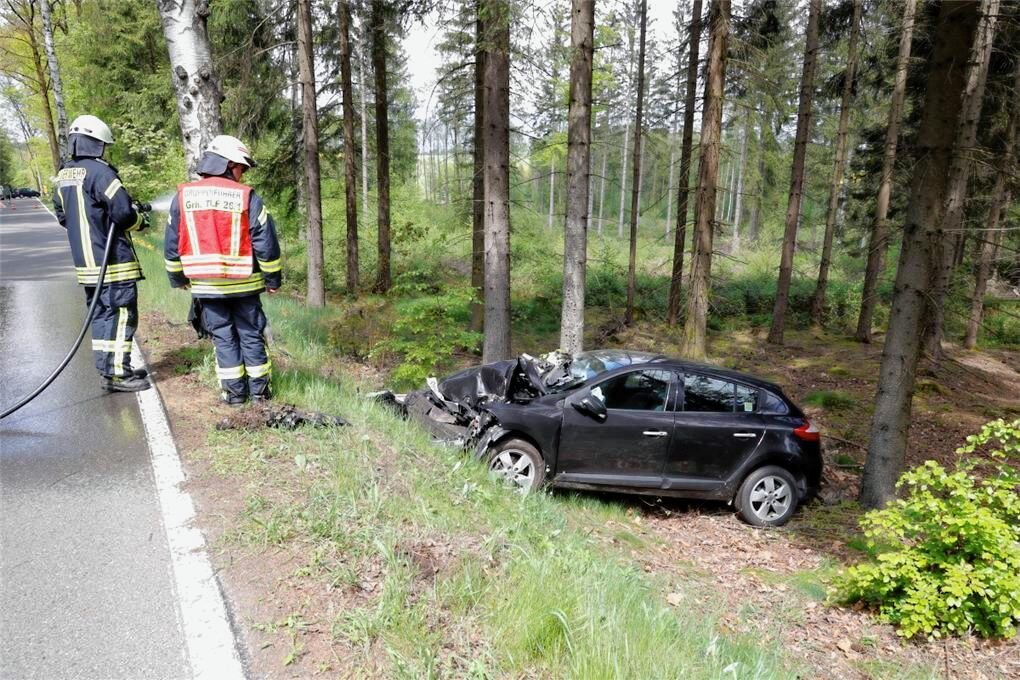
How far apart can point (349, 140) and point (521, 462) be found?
1468 centimetres

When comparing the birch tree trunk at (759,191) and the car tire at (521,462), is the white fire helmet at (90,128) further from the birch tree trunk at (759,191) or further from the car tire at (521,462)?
the birch tree trunk at (759,191)

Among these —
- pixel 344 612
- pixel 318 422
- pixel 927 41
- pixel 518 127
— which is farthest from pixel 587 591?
pixel 927 41

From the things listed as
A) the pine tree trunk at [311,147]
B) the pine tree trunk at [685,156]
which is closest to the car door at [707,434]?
the pine tree trunk at [685,156]

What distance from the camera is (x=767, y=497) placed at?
7059mm

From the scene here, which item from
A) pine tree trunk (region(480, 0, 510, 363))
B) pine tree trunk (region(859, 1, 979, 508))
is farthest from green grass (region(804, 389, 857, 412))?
pine tree trunk (region(480, 0, 510, 363))

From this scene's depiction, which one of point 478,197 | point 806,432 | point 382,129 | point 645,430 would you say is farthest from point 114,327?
point 382,129

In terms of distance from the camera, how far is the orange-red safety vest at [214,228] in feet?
14.6

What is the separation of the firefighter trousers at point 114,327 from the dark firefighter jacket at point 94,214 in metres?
0.11

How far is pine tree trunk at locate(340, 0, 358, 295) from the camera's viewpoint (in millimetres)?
16844

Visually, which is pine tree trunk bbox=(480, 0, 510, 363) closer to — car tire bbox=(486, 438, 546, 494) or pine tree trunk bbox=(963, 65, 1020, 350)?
car tire bbox=(486, 438, 546, 494)

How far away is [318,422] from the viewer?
457 centimetres

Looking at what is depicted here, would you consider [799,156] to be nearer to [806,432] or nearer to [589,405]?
[806,432]

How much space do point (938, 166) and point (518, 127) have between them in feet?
22.2

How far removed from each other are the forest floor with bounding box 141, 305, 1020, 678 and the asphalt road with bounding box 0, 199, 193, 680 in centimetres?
28
